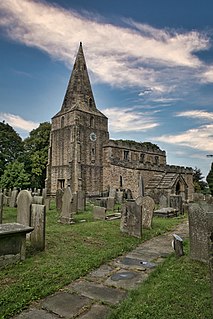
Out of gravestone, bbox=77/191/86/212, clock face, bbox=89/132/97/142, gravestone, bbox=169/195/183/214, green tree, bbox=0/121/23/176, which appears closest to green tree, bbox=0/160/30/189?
green tree, bbox=0/121/23/176

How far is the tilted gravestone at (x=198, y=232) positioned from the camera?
16.1 feet

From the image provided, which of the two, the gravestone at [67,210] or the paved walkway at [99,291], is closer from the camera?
the paved walkway at [99,291]

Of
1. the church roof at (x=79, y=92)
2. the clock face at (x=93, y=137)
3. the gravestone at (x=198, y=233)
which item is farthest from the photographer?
the church roof at (x=79, y=92)

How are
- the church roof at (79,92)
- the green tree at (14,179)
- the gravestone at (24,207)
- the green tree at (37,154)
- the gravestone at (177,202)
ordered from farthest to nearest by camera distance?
the green tree at (37,154)
the church roof at (79,92)
the green tree at (14,179)
the gravestone at (177,202)
the gravestone at (24,207)

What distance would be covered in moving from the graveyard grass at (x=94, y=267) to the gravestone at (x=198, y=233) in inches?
9.4

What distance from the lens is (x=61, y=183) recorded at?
2945 centimetres

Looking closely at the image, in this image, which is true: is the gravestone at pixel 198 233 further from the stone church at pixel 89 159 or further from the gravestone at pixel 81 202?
the stone church at pixel 89 159

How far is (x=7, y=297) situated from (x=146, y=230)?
624 centimetres

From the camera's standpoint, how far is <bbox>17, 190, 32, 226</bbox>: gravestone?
245 inches

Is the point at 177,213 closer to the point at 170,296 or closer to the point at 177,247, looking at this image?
the point at 177,247

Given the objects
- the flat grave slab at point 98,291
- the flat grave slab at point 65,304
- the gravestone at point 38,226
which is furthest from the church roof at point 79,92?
the flat grave slab at point 65,304

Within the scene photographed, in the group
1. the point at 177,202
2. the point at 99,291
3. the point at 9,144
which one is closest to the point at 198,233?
the point at 99,291

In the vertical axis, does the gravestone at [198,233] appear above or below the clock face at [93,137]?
below

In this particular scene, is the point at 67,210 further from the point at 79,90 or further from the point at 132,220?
the point at 79,90
